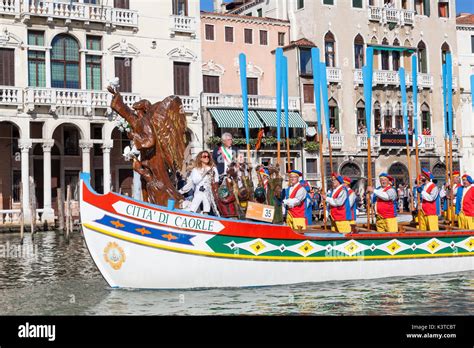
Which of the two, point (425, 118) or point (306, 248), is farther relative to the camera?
point (425, 118)

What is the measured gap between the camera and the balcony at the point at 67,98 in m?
31.6

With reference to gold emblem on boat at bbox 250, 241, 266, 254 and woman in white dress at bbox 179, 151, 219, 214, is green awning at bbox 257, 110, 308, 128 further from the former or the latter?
gold emblem on boat at bbox 250, 241, 266, 254

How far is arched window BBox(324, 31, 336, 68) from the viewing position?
39.2 m

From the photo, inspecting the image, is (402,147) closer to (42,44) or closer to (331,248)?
(42,44)

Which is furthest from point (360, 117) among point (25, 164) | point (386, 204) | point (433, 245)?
point (433, 245)

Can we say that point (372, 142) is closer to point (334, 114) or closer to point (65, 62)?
point (334, 114)

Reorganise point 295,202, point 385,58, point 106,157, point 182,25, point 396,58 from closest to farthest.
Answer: point 295,202 < point 106,157 < point 182,25 < point 385,58 < point 396,58

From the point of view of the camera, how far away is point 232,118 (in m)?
35.9

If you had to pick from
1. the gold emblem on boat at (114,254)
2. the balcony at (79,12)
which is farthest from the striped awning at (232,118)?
the gold emblem on boat at (114,254)

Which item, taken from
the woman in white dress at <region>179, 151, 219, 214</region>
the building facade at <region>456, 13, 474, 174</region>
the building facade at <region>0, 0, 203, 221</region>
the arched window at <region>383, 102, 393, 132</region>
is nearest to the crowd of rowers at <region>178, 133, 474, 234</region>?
the woman in white dress at <region>179, 151, 219, 214</region>

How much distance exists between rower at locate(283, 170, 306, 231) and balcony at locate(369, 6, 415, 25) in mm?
27553

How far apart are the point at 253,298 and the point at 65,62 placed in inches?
895

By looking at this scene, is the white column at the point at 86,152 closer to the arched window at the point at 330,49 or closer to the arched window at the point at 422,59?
the arched window at the point at 330,49
